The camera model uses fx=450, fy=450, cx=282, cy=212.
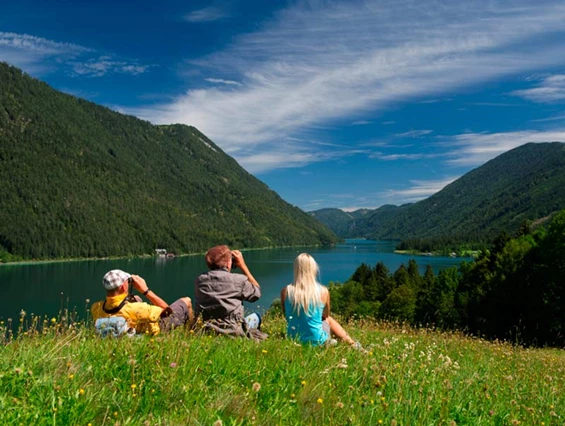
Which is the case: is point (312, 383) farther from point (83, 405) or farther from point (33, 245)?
point (33, 245)

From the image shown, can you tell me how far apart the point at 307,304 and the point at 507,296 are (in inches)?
1118

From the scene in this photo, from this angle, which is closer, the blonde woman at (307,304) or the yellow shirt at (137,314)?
the yellow shirt at (137,314)

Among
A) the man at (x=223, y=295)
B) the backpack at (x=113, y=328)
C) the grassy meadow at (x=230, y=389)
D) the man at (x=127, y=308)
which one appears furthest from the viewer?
the man at (x=223, y=295)

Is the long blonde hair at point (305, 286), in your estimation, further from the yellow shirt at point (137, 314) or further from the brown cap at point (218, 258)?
the yellow shirt at point (137, 314)

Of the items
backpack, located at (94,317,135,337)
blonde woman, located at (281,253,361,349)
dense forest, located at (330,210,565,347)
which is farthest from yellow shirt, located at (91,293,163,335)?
dense forest, located at (330,210,565,347)

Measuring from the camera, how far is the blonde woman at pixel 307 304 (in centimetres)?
637

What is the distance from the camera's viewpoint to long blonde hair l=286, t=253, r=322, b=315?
6379 mm

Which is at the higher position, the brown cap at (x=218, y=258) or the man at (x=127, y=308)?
the brown cap at (x=218, y=258)

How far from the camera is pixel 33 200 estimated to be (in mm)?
192500

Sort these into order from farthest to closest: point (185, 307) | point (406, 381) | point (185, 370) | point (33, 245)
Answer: point (33, 245) < point (185, 307) < point (406, 381) < point (185, 370)

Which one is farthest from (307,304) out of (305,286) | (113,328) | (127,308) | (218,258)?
(113,328)

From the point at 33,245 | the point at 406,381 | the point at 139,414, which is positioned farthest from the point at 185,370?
the point at 33,245

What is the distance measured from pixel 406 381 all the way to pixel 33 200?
217171 millimetres

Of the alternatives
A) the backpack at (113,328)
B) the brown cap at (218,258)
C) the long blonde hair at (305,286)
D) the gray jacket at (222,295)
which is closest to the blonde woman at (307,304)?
the long blonde hair at (305,286)
